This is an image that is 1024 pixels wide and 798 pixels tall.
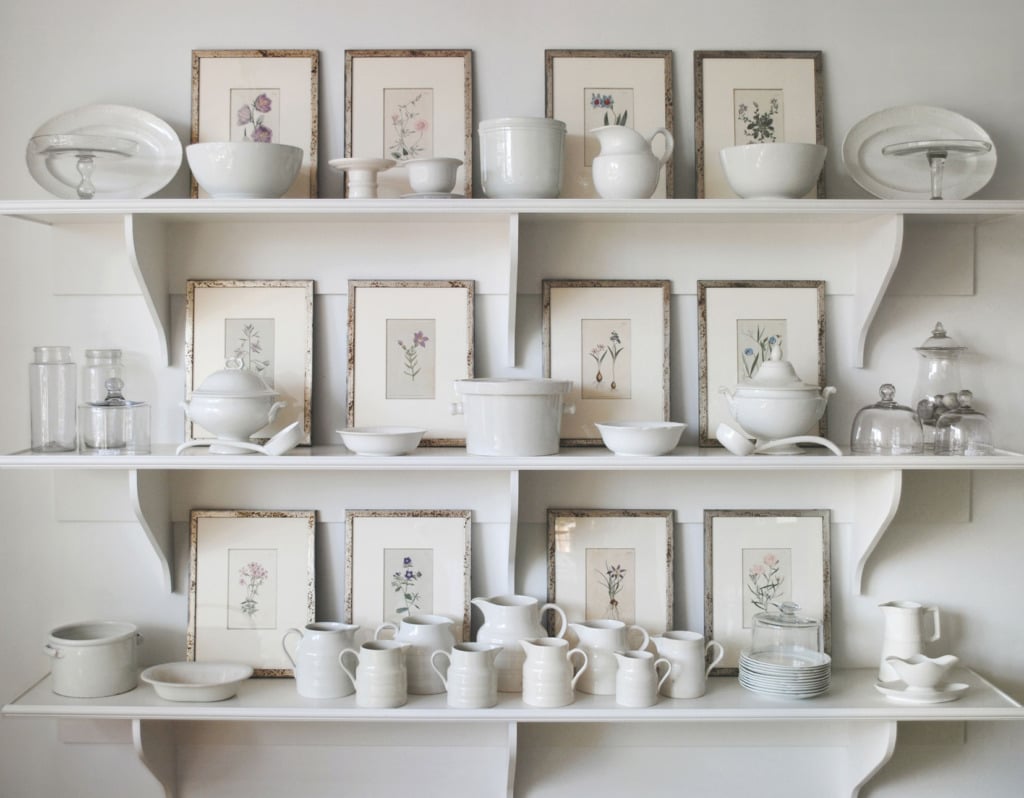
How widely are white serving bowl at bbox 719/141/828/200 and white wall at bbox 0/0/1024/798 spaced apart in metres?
0.18

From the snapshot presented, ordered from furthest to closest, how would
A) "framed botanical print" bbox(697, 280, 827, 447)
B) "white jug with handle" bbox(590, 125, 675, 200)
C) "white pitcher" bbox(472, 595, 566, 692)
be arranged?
"framed botanical print" bbox(697, 280, 827, 447)
"white pitcher" bbox(472, 595, 566, 692)
"white jug with handle" bbox(590, 125, 675, 200)

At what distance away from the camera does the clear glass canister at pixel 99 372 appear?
2.01m

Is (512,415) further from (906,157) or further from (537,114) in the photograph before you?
(906,157)

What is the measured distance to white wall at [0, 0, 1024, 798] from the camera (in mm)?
2037

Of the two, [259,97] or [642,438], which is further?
[259,97]

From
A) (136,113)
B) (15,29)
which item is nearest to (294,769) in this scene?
(136,113)

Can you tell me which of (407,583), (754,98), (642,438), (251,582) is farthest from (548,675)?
(754,98)

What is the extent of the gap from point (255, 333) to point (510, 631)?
0.74m

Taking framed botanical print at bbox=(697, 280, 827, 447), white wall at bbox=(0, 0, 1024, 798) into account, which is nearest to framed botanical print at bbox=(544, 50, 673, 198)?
white wall at bbox=(0, 0, 1024, 798)

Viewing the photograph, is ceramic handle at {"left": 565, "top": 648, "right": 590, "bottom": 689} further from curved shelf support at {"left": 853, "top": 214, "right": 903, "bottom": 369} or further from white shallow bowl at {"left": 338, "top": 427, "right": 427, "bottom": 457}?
curved shelf support at {"left": 853, "top": 214, "right": 903, "bottom": 369}

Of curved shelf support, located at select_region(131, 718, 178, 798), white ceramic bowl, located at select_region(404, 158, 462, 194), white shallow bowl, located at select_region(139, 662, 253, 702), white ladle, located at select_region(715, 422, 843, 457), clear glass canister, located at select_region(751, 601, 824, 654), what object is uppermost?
white ceramic bowl, located at select_region(404, 158, 462, 194)

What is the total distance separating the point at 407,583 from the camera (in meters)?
2.05

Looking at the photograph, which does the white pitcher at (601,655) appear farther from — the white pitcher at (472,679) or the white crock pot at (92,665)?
the white crock pot at (92,665)

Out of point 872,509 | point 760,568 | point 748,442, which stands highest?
point 748,442
